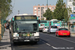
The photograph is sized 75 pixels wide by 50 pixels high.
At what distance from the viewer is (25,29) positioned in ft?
54.2

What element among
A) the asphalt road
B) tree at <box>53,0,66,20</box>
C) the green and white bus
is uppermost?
tree at <box>53,0,66,20</box>

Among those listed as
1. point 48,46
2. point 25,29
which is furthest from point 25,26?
point 48,46

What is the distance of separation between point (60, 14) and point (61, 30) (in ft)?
138

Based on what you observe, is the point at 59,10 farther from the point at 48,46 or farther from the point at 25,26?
the point at 48,46

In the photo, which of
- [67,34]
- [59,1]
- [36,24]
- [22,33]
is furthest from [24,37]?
[59,1]

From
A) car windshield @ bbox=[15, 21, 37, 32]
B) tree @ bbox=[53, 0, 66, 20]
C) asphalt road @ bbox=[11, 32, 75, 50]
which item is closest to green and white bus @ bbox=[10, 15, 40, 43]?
car windshield @ bbox=[15, 21, 37, 32]

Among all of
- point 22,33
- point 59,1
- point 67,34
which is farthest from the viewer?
point 59,1

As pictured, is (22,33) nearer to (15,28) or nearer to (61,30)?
(15,28)

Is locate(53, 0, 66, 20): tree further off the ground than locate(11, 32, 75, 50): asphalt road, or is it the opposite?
locate(53, 0, 66, 20): tree

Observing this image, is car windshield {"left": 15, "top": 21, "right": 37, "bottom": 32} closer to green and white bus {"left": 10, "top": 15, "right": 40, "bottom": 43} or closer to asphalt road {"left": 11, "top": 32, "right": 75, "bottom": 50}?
green and white bus {"left": 10, "top": 15, "right": 40, "bottom": 43}

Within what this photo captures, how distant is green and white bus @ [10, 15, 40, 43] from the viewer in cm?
1636

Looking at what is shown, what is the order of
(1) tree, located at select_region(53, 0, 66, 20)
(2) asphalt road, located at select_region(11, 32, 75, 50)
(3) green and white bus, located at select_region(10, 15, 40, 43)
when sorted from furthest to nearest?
(1) tree, located at select_region(53, 0, 66, 20) → (3) green and white bus, located at select_region(10, 15, 40, 43) → (2) asphalt road, located at select_region(11, 32, 75, 50)

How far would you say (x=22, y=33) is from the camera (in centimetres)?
1638

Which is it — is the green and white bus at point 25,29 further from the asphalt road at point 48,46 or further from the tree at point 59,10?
the tree at point 59,10
